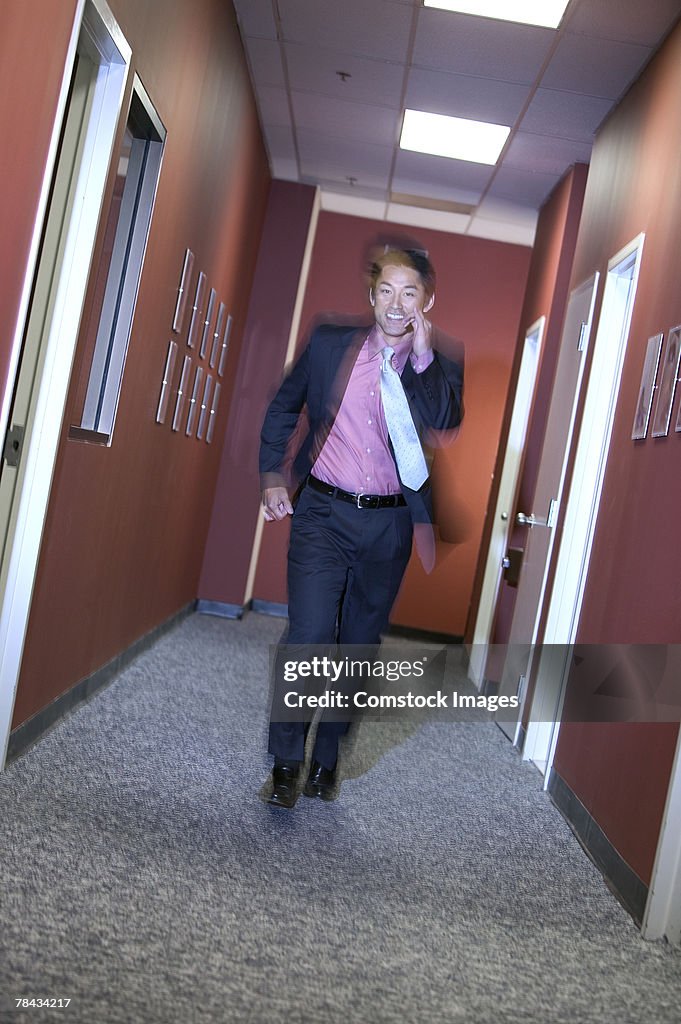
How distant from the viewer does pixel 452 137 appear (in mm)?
6527

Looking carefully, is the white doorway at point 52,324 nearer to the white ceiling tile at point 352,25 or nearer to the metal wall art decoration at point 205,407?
the white ceiling tile at point 352,25

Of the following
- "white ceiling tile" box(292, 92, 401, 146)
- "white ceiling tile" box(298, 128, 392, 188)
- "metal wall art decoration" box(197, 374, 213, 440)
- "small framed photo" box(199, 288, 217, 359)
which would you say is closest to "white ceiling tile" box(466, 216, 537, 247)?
"white ceiling tile" box(298, 128, 392, 188)

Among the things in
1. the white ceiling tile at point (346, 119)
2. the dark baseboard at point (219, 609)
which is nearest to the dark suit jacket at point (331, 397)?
the white ceiling tile at point (346, 119)

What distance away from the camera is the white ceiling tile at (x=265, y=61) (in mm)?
5625

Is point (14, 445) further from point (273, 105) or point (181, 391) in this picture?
point (273, 105)

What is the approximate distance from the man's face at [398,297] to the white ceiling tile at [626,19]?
1.92 m

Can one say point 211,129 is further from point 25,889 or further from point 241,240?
point 25,889

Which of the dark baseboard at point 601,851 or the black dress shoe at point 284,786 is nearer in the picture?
the dark baseboard at point 601,851

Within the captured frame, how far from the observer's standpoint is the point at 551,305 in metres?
6.25

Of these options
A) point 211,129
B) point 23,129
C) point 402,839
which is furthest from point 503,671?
point 23,129

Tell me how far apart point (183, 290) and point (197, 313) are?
2.01 ft

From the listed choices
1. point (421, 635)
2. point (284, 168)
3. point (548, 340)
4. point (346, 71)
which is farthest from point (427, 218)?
point (421, 635)

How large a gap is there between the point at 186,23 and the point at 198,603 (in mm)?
4700

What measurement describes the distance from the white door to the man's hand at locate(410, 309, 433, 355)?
182 centimetres
